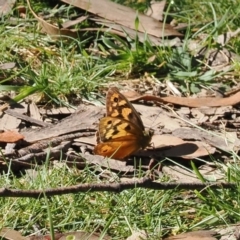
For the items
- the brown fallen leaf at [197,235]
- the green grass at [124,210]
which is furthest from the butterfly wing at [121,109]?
the brown fallen leaf at [197,235]

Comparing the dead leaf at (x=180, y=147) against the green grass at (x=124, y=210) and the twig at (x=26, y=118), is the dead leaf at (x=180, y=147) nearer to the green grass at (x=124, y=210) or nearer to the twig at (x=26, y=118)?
the green grass at (x=124, y=210)

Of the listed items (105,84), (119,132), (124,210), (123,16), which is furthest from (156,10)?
(124,210)

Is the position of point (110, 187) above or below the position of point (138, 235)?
above

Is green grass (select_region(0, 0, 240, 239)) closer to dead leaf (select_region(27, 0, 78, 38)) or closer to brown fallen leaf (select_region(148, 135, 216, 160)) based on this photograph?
dead leaf (select_region(27, 0, 78, 38))

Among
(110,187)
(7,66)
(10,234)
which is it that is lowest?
(10,234)

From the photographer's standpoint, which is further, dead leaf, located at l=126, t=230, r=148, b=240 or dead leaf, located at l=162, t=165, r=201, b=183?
dead leaf, located at l=162, t=165, r=201, b=183

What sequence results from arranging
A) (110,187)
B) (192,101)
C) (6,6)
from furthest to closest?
(6,6) → (192,101) → (110,187)

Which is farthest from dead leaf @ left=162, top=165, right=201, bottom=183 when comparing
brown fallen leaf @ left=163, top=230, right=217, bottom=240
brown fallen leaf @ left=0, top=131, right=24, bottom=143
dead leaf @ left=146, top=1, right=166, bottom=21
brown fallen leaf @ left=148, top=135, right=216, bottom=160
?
dead leaf @ left=146, top=1, right=166, bottom=21

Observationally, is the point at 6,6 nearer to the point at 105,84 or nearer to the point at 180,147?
the point at 105,84
